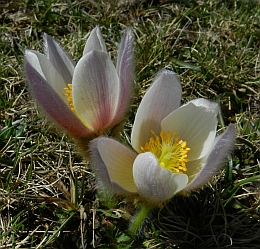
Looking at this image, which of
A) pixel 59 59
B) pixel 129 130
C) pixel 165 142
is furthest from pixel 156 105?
pixel 129 130

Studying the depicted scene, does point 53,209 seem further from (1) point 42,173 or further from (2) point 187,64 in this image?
(2) point 187,64

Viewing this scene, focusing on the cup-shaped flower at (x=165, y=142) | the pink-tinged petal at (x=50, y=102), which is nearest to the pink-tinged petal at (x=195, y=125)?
the cup-shaped flower at (x=165, y=142)

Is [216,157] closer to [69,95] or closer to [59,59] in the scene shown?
[69,95]

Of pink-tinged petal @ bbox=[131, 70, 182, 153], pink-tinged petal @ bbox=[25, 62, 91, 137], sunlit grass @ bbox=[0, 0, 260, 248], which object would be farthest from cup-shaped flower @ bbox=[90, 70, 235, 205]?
sunlit grass @ bbox=[0, 0, 260, 248]

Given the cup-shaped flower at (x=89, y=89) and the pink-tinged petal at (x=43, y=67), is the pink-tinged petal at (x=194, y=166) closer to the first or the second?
the cup-shaped flower at (x=89, y=89)

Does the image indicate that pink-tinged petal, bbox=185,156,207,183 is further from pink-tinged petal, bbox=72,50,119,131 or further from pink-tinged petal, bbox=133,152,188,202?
pink-tinged petal, bbox=72,50,119,131
